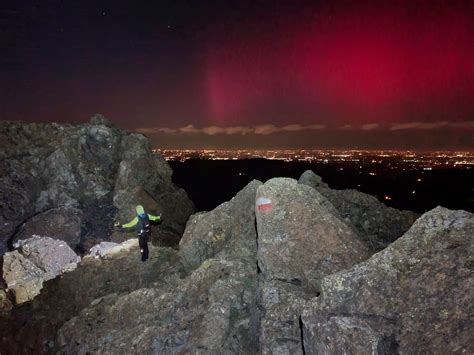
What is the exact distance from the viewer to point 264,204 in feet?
53.6

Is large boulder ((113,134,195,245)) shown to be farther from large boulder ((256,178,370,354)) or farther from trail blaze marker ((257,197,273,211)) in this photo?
large boulder ((256,178,370,354))

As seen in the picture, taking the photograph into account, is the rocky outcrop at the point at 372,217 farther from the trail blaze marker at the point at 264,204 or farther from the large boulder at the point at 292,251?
the trail blaze marker at the point at 264,204

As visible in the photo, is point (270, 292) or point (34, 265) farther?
point (34, 265)

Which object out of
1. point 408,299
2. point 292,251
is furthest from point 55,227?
point 408,299

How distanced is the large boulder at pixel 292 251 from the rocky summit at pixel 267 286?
47 mm

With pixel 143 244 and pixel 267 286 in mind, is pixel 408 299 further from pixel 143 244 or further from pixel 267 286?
pixel 143 244

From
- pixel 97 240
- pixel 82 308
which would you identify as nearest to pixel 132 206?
pixel 97 240

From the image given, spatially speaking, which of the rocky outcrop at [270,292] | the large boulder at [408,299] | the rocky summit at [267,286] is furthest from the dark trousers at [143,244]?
the large boulder at [408,299]

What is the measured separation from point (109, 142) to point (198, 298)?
28.5 meters

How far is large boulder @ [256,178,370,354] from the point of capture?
12.1 m

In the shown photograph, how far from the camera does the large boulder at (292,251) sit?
12102 millimetres

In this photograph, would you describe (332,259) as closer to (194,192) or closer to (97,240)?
(97,240)

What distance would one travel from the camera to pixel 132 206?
3466cm

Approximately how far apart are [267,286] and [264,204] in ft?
14.0
